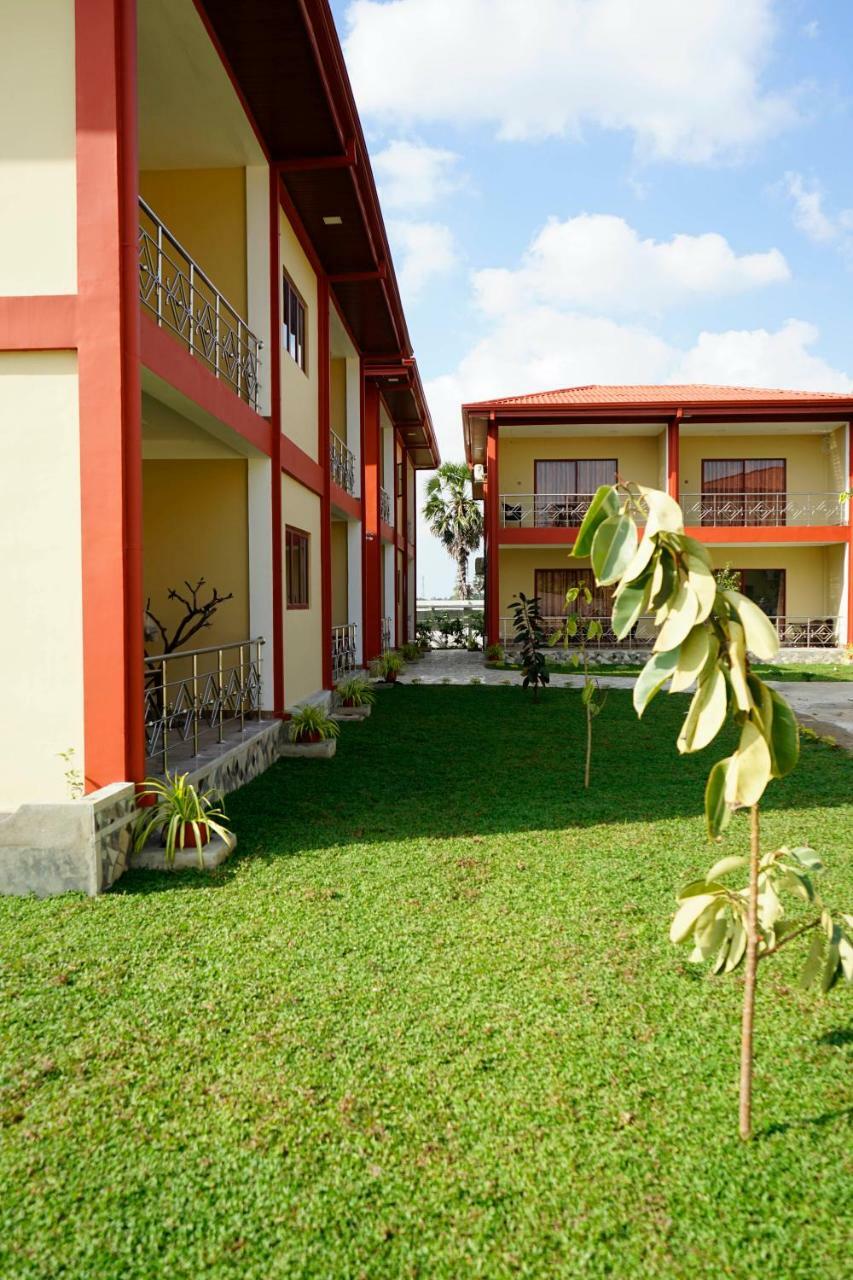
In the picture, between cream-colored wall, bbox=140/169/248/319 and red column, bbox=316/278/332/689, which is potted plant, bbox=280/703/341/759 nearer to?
red column, bbox=316/278/332/689

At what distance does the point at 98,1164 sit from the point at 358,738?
7561 millimetres

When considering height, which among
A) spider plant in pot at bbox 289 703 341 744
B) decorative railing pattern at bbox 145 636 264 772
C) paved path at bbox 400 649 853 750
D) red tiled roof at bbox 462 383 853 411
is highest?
red tiled roof at bbox 462 383 853 411

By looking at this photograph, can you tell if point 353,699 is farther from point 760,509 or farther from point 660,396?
point 760,509

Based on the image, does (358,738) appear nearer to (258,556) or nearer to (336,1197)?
(258,556)

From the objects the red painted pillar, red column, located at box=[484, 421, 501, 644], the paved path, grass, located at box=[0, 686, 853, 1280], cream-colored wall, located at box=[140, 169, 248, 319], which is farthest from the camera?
red column, located at box=[484, 421, 501, 644]

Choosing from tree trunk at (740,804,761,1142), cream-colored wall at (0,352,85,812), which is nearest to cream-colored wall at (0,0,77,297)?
cream-colored wall at (0,352,85,812)

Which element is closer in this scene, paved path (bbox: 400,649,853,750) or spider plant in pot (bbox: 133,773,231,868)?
spider plant in pot (bbox: 133,773,231,868)

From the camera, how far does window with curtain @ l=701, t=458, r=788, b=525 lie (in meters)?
22.3

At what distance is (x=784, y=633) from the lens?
21500mm

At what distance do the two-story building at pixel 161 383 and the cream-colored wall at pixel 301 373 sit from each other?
51 millimetres

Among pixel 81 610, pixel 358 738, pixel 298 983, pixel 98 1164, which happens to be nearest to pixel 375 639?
pixel 358 738

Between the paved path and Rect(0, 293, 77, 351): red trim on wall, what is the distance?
8725 mm

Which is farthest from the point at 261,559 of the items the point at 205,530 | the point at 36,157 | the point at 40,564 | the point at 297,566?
the point at 36,157

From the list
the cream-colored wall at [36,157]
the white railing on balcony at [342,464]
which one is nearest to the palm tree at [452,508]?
the white railing on balcony at [342,464]
